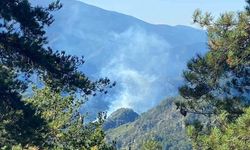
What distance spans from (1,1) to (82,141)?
15.5 m

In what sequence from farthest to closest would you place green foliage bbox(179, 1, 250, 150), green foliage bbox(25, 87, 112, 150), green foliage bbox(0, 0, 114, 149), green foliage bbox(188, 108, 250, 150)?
green foliage bbox(25, 87, 112, 150), green foliage bbox(179, 1, 250, 150), green foliage bbox(188, 108, 250, 150), green foliage bbox(0, 0, 114, 149)

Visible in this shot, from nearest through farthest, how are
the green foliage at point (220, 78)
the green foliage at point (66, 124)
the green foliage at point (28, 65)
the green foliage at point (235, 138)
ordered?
the green foliage at point (28, 65) < the green foliage at point (235, 138) < the green foliage at point (220, 78) < the green foliage at point (66, 124)

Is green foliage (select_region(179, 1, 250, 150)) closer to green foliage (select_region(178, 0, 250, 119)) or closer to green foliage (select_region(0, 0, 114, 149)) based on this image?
green foliage (select_region(178, 0, 250, 119))

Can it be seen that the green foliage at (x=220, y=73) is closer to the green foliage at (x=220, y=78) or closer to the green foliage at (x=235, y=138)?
the green foliage at (x=220, y=78)

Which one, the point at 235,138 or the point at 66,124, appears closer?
the point at 235,138

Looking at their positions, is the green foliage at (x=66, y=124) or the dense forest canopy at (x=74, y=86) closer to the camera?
the dense forest canopy at (x=74, y=86)

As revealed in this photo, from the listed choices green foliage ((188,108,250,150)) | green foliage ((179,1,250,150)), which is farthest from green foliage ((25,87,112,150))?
green foliage ((188,108,250,150))

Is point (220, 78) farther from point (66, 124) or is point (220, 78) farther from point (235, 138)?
point (66, 124)

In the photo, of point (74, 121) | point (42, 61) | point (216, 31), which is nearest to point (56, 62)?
point (42, 61)

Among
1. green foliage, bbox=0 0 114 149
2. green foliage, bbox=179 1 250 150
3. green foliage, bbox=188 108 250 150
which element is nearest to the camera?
Result: green foliage, bbox=0 0 114 149

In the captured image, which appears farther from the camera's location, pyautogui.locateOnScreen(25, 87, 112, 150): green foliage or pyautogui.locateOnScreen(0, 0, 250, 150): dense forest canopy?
pyautogui.locateOnScreen(25, 87, 112, 150): green foliage

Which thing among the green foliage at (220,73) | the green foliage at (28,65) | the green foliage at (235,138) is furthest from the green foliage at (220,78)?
the green foliage at (28,65)

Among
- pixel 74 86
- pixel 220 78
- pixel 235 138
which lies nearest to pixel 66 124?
pixel 220 78

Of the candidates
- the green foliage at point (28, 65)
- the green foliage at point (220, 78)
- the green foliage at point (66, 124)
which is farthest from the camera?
the green foliage at point (66, 124)
